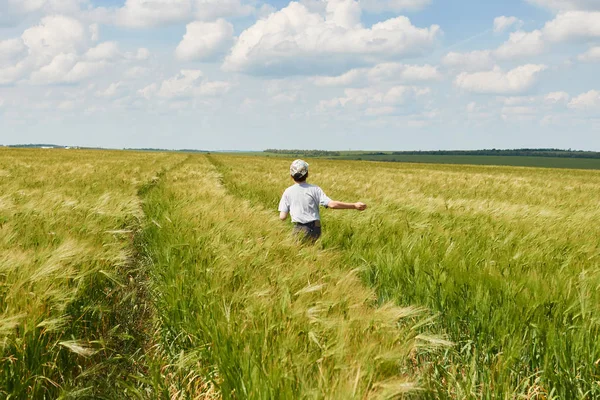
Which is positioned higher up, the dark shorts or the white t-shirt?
the white t-shirt

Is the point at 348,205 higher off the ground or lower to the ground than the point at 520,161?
lower

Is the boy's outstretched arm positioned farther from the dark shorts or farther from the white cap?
the white cap

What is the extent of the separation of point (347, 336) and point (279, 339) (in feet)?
0.98

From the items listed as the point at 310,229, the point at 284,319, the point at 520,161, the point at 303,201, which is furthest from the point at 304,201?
the point at 520,161

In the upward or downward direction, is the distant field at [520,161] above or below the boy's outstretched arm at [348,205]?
above

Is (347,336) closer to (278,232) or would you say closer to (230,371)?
(230,371)

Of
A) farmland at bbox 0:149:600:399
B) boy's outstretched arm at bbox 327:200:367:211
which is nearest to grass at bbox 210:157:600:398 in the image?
farmland at bbox 0:149:600:399

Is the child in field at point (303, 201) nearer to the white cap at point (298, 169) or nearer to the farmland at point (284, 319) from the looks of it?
the white cap at point (298, 169)

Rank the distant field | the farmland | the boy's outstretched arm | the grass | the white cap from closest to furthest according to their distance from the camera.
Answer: the farmland → the grass → the boy's outstretched arm → the white cap → the distant field

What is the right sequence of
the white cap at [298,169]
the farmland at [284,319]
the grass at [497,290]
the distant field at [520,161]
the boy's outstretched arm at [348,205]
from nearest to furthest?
the farmland at [284,319]
the grass at [497,290]
the boy's outstretched arm at [348,205]
the white cap at [298,169]
the distant field at [520,161]

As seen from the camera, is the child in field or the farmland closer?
the farmland

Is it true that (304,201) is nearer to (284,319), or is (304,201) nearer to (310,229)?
(310,229)

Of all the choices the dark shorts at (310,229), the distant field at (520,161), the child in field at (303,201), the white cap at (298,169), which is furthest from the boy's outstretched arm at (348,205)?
the distant field at (520,161)

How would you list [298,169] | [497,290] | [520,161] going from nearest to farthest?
[497,290] < [298,169] < [520,161]
